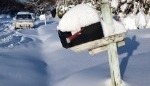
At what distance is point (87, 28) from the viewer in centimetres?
Answer: 593

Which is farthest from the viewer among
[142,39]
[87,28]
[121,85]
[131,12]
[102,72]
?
[131,12]

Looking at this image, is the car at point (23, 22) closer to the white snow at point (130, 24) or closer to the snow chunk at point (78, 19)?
the white snow at point (130, 24)

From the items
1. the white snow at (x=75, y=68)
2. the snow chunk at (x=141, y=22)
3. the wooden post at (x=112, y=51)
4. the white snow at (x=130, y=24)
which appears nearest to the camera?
the wooden post at (x=112, y=51)

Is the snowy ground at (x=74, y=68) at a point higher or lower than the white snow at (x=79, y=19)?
lower

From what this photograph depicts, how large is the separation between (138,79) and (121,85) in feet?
1.59

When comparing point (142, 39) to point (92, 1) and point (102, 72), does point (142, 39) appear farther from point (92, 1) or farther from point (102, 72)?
point (92, 1)

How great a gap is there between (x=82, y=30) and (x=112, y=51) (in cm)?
62

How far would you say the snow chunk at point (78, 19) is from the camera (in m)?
5.92

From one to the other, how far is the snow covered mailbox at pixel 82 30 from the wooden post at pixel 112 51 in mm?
98

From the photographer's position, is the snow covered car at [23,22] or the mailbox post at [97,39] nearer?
the mailbox post at [97,39]

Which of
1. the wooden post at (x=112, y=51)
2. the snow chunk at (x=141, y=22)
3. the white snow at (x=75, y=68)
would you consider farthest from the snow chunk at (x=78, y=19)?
the snow chunk at (x=141, y=22)

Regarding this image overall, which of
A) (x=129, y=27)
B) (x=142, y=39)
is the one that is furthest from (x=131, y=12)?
(x=142, y=39)

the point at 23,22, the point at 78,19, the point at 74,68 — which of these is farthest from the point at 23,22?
the point at 78,19

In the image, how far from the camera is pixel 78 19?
235 inches
